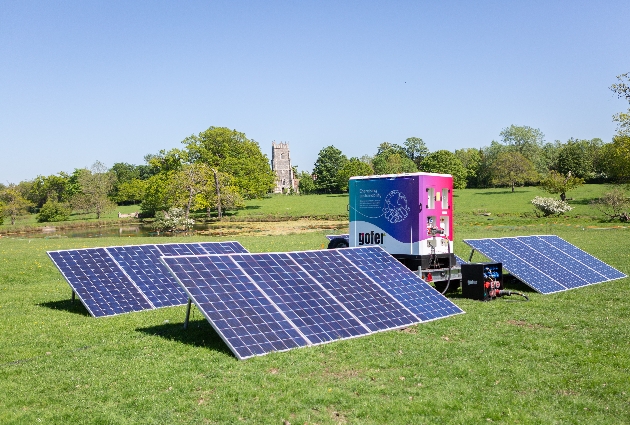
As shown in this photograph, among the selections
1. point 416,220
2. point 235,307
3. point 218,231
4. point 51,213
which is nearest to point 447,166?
point 218,231

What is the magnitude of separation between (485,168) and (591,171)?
2056 centimetres

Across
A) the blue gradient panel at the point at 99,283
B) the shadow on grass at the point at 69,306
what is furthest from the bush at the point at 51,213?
the blue gradient panel at the point at 99,283

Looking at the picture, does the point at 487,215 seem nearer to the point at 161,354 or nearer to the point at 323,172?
the point at 161,354

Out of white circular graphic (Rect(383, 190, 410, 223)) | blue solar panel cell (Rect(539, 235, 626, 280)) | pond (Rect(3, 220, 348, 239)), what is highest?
Result: white circular graphic (Rect(383, 190, 410, 223))

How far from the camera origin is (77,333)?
39.2 feet

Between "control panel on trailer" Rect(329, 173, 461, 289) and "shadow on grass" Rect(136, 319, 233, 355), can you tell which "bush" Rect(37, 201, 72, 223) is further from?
"shadow on grass" Rect(136, 319, 233, 355)

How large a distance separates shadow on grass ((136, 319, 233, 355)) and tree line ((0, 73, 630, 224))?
50893 mm

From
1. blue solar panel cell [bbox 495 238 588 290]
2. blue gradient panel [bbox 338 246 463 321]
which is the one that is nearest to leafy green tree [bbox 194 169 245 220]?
blue solar panel cell [bbox 495 238 588 290]

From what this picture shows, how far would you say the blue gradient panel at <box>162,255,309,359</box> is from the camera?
390 inches

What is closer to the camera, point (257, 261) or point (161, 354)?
point (161, 354)

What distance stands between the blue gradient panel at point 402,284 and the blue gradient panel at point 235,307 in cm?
350

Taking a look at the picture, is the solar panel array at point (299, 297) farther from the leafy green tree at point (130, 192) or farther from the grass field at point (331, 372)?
the leafy green tree at point (130, 192)

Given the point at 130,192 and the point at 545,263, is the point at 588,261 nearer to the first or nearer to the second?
the point at 545,263

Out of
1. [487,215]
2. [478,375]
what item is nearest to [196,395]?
[478,375]
